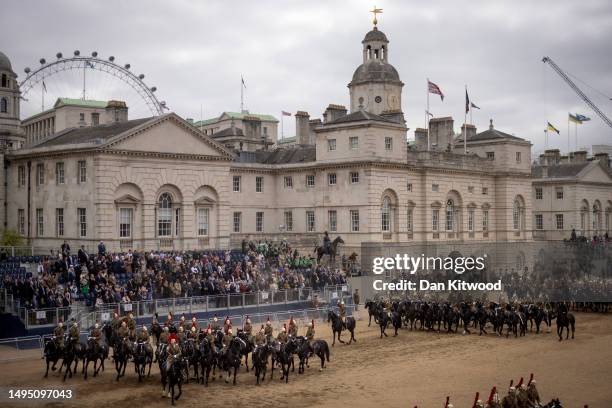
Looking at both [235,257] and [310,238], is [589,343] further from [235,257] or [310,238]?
[310,238]

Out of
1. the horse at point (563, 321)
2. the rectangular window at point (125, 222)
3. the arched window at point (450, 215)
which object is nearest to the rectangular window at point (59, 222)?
the rectangular window at point (125, 222)

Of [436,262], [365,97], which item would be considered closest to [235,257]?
[436,262]

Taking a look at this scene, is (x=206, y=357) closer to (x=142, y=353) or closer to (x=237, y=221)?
(x=142, y=353)

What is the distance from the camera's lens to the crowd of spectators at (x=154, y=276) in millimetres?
35062

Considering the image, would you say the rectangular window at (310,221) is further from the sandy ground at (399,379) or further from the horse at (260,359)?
the horse at (260,359)

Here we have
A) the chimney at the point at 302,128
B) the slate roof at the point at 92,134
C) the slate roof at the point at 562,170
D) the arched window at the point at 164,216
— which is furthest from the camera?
the slate roof at the point at 562,170

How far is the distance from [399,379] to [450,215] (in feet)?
130

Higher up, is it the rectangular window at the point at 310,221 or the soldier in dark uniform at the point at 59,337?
the rectangular window at the point at 310,221

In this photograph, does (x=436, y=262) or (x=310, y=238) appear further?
(x=310, y=238)

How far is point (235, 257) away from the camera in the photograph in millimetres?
47906

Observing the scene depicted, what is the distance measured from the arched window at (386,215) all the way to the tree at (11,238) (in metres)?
25.7

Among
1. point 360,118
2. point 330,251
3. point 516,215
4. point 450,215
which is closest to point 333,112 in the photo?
point 360,118

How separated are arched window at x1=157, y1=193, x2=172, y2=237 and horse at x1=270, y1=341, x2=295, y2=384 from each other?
22.0 meters

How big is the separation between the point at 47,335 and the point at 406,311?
18118mm
